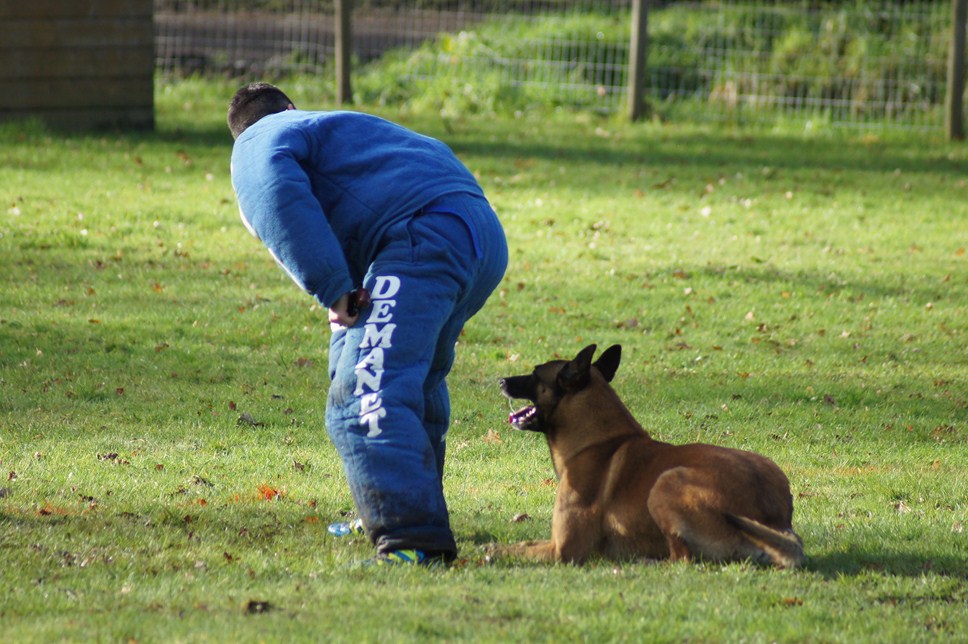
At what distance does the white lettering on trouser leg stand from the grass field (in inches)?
23.4

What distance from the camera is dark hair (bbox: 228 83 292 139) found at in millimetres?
5430

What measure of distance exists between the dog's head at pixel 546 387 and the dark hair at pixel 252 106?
157cm

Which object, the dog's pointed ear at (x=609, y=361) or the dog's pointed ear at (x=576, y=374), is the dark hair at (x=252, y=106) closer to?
the dog's pointed ear at (x=576, y=374)

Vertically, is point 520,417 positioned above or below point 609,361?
below

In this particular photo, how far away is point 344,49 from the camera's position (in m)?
17.7

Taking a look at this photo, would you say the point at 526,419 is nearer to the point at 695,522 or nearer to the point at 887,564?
the point at 695,522

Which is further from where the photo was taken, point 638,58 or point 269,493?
point 638,58

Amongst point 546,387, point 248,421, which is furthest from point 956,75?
point 546,387

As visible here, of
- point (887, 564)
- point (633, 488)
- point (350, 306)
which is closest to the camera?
point (350, 306)

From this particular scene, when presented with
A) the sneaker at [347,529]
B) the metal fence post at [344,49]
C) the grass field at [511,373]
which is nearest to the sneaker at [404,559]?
the grass field at [511,373]

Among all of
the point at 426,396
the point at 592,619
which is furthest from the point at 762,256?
the point at 592,619

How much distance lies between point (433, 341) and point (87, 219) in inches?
326

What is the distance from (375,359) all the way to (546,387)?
0.99 meters

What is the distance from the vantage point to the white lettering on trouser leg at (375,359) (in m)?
4.89
